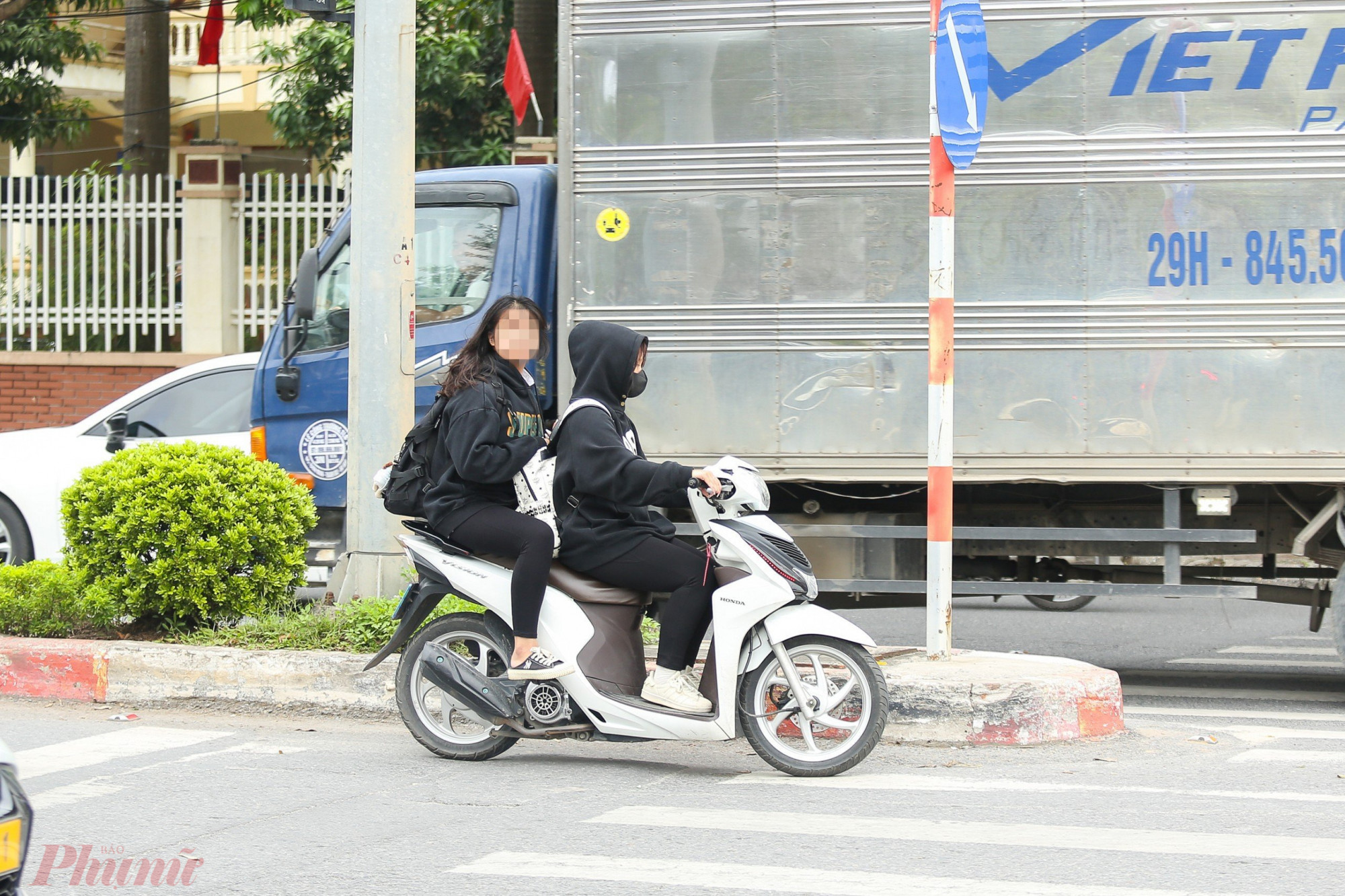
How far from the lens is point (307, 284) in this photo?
7.70m

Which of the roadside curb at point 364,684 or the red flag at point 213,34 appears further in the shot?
the red flag at point 213,34

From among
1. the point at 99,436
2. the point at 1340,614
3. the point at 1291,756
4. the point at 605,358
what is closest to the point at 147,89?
the point at 99,436

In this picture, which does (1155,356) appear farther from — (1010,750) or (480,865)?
(480,865)

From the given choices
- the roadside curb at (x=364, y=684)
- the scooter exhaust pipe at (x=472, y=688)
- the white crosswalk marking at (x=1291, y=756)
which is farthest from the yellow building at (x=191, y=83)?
the white crosswalk marking at (x=1291, y=756)

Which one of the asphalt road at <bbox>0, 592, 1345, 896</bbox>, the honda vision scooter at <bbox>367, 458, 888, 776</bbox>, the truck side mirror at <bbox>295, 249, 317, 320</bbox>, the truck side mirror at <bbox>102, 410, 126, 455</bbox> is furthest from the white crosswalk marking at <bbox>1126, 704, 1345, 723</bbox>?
the truck side mirror at <bbox>102, 410, 126, 455</bbox>

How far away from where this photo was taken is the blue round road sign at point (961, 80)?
6.17 meters

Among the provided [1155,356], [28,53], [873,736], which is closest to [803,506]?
[1155,356]

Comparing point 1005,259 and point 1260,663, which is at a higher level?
point 1005,259

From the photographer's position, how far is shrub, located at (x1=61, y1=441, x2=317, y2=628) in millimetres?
6770

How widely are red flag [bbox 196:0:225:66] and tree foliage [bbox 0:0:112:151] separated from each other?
1393 millimetres

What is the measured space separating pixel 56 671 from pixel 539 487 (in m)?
2.84

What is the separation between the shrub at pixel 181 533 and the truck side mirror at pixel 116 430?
2276mm

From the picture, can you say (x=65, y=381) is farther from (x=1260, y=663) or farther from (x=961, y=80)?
(x=1260, y=663)

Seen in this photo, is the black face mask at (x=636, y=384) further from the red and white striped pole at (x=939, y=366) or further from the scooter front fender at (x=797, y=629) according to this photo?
the red and white striped pole at (x=939, y=366)
